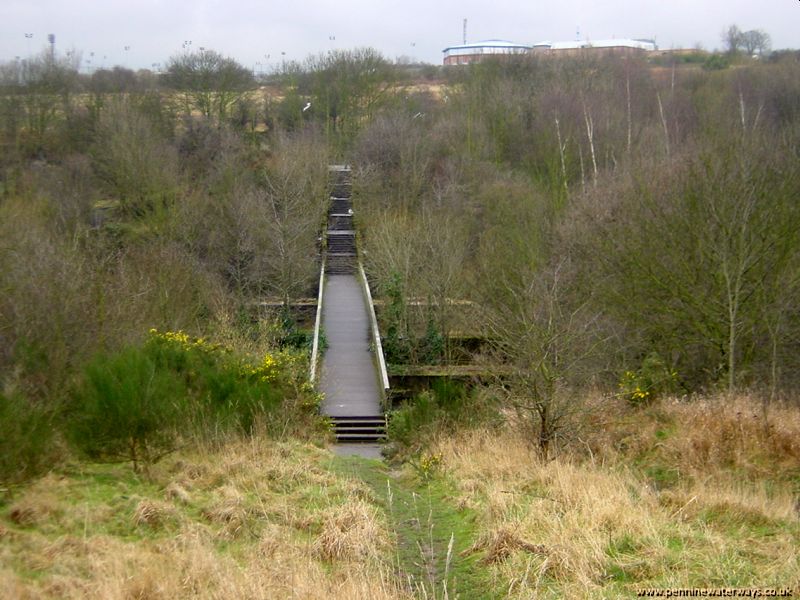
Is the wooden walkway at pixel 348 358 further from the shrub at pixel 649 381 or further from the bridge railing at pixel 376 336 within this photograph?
the shrub at pixel 649 381

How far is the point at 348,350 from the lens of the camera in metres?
29.9

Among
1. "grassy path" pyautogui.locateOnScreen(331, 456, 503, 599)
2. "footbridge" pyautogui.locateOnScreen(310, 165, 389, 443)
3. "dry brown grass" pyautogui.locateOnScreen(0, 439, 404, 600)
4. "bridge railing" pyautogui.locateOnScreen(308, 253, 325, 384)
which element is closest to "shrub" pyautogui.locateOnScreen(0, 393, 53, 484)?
"dry brown grass" pyautogui.locateOnScreen(0, 439, 404, 600)

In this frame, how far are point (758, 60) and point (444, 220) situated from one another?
42131mm

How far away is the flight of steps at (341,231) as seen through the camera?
43.7 metres

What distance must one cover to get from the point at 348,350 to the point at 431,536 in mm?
22888

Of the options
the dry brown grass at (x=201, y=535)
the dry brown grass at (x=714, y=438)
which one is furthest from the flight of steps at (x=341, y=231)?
the dry brown grass at (x=201, y=535)

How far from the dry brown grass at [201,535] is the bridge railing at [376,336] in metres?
15.3

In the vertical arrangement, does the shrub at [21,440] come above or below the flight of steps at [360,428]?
above

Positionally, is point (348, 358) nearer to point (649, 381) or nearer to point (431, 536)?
point (649, 381)

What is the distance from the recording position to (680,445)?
9.98 metres

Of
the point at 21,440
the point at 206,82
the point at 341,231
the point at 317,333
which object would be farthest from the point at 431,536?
the point at 206,82

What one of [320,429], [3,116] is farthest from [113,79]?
[320,429]

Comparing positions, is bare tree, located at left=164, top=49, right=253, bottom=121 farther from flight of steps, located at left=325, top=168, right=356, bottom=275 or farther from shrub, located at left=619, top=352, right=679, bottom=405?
shrub, located at left=619, top=352, right=679, bottom=405

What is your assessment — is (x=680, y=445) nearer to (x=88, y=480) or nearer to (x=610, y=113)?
(x=88, y=480)
